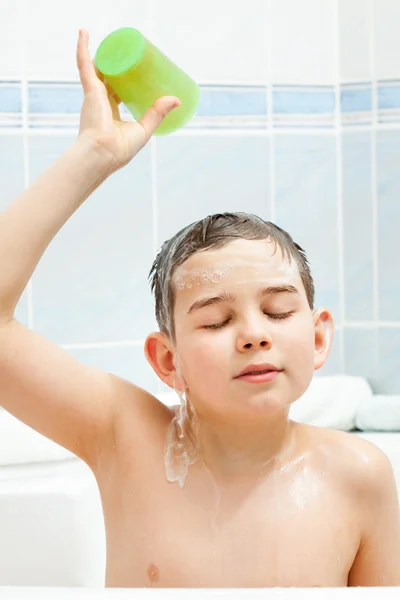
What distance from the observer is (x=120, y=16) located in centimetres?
173

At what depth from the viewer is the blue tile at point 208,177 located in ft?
5.86

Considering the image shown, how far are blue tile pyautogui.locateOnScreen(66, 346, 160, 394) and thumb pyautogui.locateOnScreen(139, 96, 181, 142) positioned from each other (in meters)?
0.83

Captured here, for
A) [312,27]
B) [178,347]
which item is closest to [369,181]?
[312,27]

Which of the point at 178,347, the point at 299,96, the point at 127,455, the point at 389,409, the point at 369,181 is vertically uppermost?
the point at 299,96

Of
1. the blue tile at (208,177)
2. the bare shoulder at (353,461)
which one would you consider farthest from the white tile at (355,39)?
the bare shoulder at (353,461)

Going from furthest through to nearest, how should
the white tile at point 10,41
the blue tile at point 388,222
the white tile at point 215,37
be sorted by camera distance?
1. the blue tile at point 388,222
2. the white tile at point 215,37
3. the white tile at point 10,41

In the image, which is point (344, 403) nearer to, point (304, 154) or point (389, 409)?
point (389, 409)

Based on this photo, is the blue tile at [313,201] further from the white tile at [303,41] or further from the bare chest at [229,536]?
the bare chest at [229,536]

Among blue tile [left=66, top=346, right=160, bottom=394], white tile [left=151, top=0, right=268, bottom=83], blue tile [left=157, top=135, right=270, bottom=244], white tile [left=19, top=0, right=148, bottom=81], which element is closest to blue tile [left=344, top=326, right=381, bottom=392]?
blue tile [left=157, top=135, right=270, bottom=244]

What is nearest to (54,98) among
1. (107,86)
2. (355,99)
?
→ (355,99)

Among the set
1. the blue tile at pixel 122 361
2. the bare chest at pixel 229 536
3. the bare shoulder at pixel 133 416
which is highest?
the bare shoulder at pixel 133 416

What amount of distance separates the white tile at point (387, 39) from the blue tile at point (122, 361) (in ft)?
2.60

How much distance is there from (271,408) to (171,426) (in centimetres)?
17

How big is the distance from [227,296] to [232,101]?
97 cm
